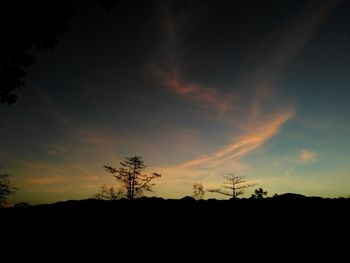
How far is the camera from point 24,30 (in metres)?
7.20

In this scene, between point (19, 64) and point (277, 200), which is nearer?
point (277, 200)

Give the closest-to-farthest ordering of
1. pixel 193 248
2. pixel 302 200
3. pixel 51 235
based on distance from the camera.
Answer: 1. pixel 193 248
2. pixel 51 235
3. pixel 302 200

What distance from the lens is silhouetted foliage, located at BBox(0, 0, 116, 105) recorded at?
6858mm

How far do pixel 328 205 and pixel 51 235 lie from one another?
16.4 ft

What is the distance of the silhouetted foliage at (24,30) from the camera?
6858 mm

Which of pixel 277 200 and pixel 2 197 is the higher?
pixel 2 197

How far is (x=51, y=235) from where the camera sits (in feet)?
15.6

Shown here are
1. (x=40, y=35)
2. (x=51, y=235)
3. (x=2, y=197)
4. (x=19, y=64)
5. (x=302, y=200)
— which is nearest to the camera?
(x=51, y=235)

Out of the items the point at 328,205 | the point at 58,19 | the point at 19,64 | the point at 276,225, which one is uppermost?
the point at 58,19

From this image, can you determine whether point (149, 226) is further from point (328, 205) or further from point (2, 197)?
point (2, 197)

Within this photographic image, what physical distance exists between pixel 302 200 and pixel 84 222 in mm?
4264

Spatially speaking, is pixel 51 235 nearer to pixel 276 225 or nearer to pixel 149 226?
pixel 149 226

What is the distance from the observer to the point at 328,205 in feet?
17.5

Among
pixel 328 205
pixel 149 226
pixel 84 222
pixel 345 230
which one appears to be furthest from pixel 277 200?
pixel 84 222
